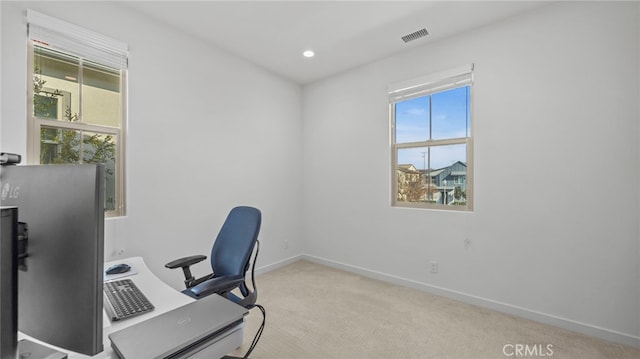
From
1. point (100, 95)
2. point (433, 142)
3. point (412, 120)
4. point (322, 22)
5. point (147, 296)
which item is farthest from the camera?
point (412, 120)

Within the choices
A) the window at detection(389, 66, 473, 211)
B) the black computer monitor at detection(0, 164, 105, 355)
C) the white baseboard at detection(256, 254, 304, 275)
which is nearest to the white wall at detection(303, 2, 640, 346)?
the window at detection(389, 66, 473, 211)

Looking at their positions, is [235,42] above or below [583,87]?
above

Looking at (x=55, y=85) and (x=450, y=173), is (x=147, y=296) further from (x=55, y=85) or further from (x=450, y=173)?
(x=450, y=173)

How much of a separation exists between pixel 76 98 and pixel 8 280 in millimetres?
2405

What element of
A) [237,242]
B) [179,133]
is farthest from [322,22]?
[237,242]

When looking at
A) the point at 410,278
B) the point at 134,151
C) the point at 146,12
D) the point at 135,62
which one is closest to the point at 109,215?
the point at 134,151

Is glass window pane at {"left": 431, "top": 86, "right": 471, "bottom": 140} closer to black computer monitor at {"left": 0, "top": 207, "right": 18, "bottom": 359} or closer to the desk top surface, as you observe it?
the desk top surface

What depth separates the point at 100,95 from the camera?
7.89 feet

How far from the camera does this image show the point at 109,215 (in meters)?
2.41

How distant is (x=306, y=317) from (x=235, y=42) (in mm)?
3111

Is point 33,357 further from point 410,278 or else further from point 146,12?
point 410,278

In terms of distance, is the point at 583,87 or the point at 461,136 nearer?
the point at 583,87

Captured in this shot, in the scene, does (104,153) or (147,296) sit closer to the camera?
(147,296)

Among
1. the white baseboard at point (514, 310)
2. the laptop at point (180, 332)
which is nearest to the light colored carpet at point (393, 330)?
the white baseboard at point (514, 310)
